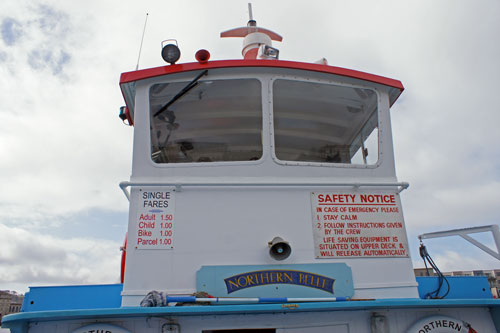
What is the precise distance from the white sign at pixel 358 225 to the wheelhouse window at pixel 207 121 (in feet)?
2.99

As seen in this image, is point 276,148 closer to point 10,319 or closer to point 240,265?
point 240,265

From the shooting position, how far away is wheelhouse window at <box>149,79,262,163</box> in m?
4.18

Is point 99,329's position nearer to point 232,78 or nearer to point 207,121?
point 207,121

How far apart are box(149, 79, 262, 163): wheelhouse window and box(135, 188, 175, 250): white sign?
0.42 metres

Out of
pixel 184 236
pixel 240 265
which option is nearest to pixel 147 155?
pixel 184 236

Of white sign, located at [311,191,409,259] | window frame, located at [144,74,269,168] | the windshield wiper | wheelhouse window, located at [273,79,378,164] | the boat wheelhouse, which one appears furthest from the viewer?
wheelhouse window, located at [273,79,378,164]

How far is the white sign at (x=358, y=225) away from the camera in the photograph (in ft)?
12.7

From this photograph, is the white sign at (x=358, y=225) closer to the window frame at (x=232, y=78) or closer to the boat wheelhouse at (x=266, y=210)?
the boat wheelhouse at (x=266, y=210)

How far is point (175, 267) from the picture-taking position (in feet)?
11.9

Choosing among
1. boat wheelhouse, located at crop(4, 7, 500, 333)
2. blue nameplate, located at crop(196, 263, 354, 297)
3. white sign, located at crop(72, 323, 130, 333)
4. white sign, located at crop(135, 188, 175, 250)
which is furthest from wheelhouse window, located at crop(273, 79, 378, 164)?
white sign, located at crop(72, 323, 130, 333)

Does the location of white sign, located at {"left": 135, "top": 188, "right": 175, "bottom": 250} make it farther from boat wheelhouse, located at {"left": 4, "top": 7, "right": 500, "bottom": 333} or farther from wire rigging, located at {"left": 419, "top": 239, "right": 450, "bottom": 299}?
wire rigging, located at {"left": 419, "top": 239, "right": 450, "bottom": 299}

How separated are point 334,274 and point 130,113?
10.2 feet

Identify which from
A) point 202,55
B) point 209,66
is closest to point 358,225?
point 209,66

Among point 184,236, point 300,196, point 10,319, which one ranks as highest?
point 300,196
